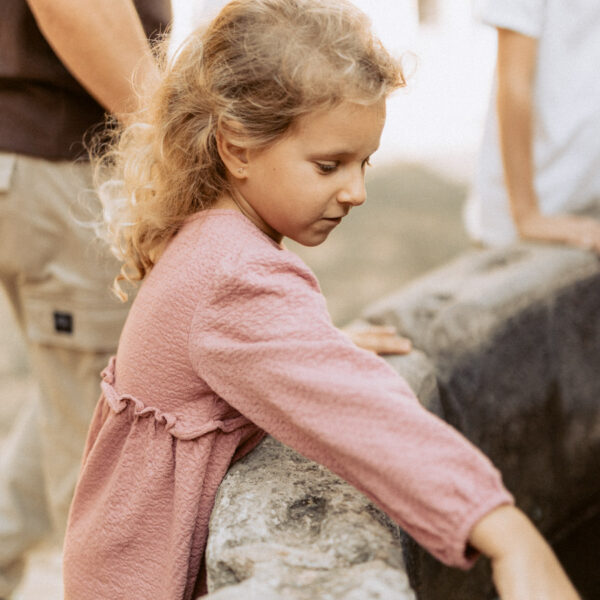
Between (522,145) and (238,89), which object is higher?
(238,89)

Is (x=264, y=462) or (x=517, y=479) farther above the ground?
(x=264, y=462)

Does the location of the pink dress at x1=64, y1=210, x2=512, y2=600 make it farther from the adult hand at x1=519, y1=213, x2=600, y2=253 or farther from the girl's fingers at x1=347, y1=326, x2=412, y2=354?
the adult hand at x1=519, y1=213, x2=600, y2=253

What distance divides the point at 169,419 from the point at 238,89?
17.4 inches

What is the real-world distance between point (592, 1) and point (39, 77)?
124 centimetres

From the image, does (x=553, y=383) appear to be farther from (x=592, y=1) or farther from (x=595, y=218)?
(x=592, y=1)

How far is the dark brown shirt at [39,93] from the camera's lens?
5.21 ft

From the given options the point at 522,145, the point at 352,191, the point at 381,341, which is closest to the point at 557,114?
the point at 522,145

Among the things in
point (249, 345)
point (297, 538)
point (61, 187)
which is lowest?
point (297, 538)

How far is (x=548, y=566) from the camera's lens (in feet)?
3.25

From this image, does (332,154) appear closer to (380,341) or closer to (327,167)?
(327,167)

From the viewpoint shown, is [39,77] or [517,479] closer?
[39,77]

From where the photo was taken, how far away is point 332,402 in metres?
1.06

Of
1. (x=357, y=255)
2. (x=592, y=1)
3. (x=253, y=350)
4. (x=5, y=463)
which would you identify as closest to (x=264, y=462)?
(x=253, y=350)

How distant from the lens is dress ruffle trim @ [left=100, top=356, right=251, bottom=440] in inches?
48.4
